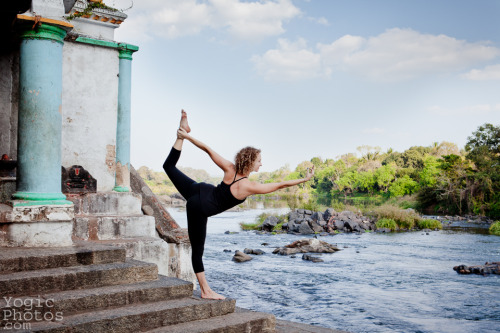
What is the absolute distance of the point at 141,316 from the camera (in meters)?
3.64

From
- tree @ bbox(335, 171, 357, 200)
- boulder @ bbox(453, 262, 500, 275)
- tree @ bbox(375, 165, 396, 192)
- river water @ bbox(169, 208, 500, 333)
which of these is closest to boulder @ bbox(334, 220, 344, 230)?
river water @ bbox(169, 208, 500, 333)

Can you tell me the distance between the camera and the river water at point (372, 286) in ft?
30.2

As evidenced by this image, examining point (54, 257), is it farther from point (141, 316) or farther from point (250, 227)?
point (250, 227)

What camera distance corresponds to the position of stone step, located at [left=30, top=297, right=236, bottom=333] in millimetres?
3336

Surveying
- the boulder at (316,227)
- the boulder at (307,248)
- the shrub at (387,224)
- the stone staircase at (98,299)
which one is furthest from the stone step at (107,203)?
the shrub at (387,224)

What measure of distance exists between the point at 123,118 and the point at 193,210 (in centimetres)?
341

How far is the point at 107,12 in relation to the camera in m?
6.95

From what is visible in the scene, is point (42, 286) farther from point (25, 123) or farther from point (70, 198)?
point (70, 198)

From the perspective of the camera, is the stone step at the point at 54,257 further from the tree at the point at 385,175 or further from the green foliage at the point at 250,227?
the tree at the point at 385,175

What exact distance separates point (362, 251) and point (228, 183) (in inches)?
610

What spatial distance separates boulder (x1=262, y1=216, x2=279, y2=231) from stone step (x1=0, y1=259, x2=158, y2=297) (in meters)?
23.0

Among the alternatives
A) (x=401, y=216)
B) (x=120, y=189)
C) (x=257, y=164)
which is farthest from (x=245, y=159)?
(x=401, y=216)

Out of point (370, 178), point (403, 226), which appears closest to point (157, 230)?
point (403, 226)

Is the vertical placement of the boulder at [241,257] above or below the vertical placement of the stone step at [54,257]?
below
